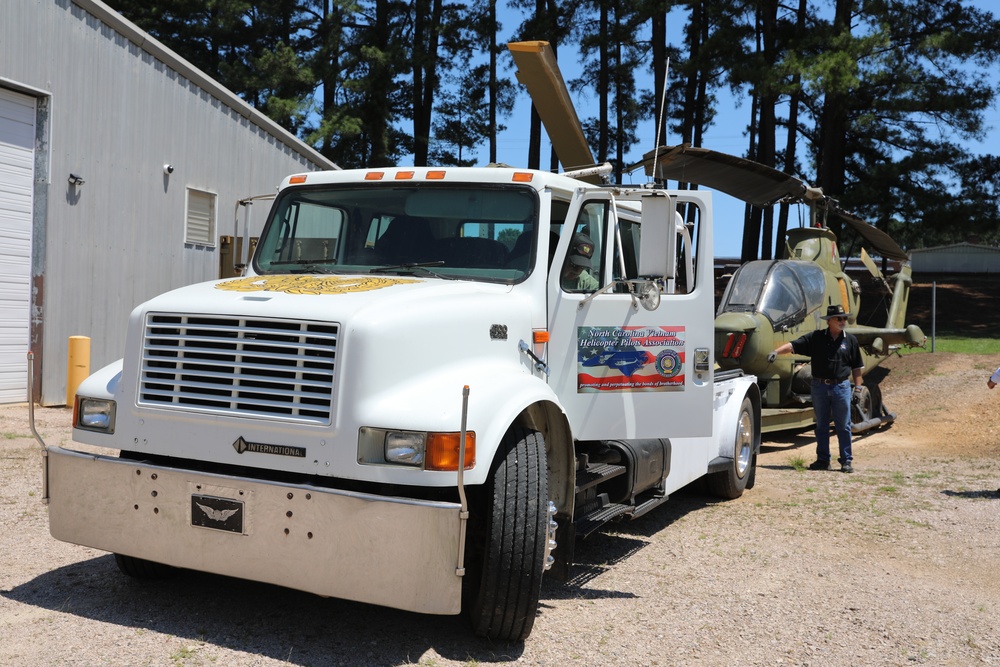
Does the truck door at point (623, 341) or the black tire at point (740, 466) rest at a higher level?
the truck door at point (623, 341)

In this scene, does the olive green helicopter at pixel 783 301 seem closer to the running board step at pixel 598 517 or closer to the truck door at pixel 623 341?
the truck door at pixel 623 341

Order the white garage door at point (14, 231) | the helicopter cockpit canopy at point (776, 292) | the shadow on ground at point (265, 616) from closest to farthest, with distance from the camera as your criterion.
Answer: the shadow on ground at point (265, 616)
the white garage door at point (14, 231)
the helicopter cockpit canopy at point (776, 292)

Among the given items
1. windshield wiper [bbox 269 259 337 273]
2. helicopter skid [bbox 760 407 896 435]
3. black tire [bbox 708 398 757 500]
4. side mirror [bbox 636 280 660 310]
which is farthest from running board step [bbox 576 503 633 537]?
helicopter skid [bbox 760 407 896 435]

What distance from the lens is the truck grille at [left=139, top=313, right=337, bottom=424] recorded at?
14.3ft

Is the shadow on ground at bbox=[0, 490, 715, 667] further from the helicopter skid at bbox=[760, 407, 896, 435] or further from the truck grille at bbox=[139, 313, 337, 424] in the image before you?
the helicopter skid at bbox=[760, 407, 896, 435]

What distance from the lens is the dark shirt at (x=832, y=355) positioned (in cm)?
1035

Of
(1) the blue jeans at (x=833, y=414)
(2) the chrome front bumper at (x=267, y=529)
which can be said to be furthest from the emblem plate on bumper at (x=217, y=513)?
(1) the blue jeans at (x=833, y=414)

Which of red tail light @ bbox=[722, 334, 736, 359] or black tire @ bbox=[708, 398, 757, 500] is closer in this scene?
black tire @ bbox=[708, 398, 757, 500]

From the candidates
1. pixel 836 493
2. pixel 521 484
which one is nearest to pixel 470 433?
pixel 521 484

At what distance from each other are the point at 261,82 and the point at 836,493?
25094 millimetres

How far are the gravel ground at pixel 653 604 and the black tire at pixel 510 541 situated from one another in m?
0.21

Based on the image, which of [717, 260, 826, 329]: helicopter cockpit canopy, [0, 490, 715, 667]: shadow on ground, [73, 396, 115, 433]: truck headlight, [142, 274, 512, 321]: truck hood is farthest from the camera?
[717, 260, 826, 329]: helicopter cockpit canopy

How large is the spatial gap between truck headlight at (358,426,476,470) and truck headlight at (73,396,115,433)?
56.1 inches

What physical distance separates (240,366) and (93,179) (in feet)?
32.8
